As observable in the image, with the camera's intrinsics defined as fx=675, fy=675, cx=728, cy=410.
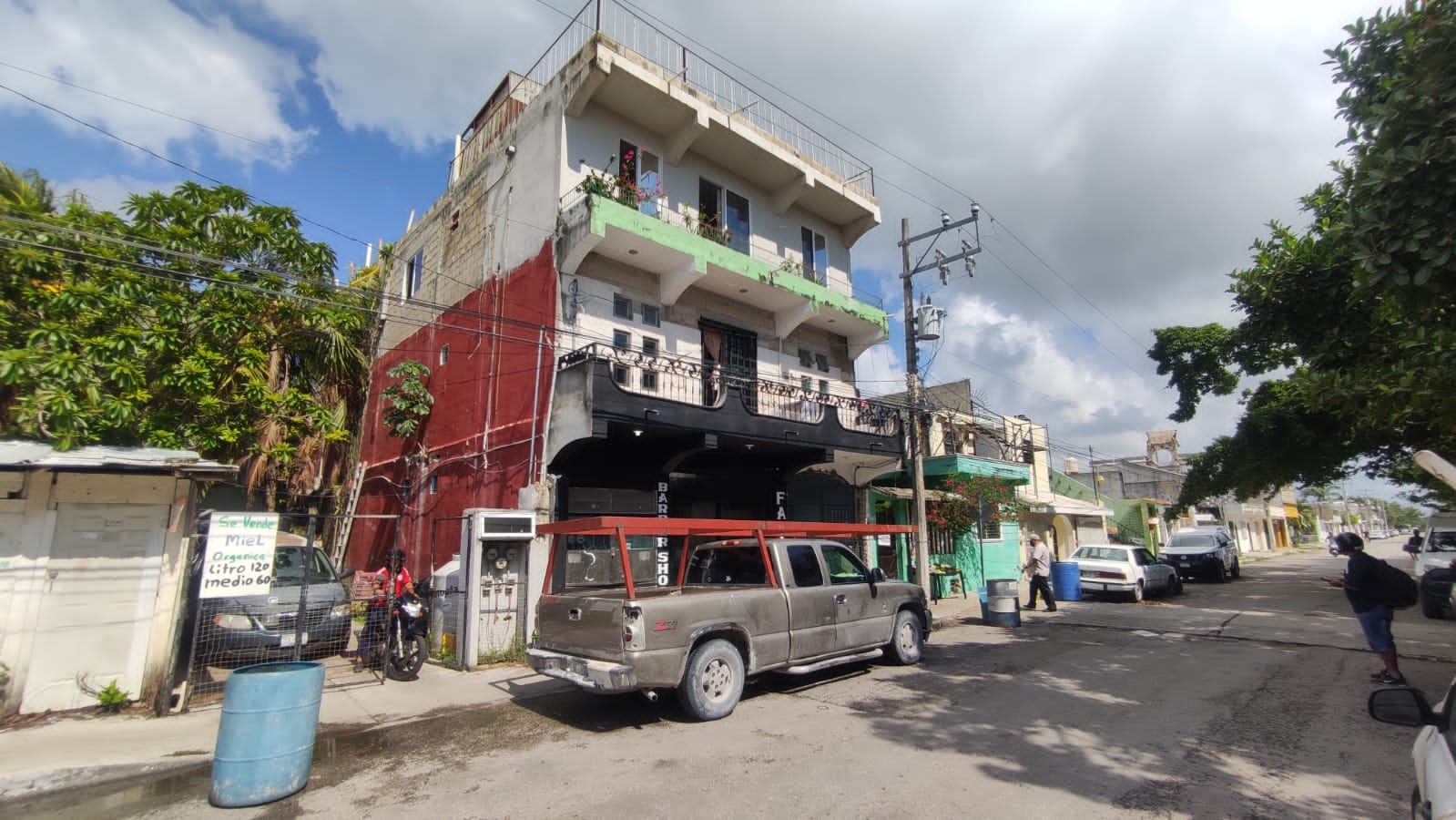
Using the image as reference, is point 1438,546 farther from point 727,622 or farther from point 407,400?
point 407,400

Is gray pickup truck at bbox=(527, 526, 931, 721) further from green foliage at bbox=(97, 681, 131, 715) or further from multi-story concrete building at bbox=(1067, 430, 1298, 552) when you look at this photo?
multi-story concrete building at bbox=(1067, 430, 1298, 552)

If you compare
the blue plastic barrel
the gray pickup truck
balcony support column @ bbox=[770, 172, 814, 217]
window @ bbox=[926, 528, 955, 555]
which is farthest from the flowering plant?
window @ bbox=[926, 528, 955, 555]

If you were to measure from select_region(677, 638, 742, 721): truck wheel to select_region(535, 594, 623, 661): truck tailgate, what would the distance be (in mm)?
862

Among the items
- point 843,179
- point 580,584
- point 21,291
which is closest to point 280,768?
point 580,584

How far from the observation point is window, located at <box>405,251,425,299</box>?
19500 mm

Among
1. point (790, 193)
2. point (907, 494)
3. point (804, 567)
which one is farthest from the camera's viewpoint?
point (907, 494)

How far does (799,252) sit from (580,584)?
10.4 m

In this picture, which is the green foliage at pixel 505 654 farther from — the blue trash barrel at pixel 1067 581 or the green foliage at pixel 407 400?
the blue trash barrel at pixel 1067 581

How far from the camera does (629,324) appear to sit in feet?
46.0

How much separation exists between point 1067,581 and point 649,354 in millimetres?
12755

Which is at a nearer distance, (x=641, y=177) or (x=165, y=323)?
(x=165, y=323)

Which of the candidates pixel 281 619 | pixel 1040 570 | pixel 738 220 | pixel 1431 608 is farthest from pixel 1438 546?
pixel 281 619

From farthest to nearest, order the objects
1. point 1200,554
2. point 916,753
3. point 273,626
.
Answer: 1. point 1200,554
2. point 273,626
3. point 916,753

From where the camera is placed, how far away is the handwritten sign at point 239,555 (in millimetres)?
7473
